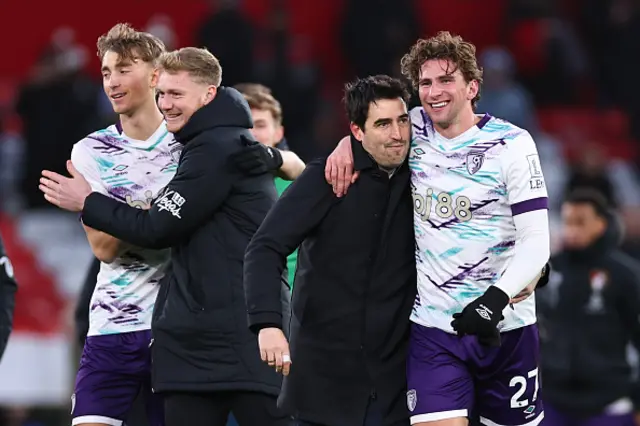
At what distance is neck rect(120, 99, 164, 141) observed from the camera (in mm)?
6668

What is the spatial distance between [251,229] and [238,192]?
0.16 m

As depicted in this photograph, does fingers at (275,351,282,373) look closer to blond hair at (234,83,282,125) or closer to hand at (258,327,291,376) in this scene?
hand at (258,327,291,376)

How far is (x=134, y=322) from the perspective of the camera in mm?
6609

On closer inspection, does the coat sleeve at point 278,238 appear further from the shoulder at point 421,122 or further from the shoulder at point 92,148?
the shoulder at point 92,148

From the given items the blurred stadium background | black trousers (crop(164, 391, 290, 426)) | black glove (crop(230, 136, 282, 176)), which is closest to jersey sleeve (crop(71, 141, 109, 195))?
black glove (crop(230, 136, 282, 176))

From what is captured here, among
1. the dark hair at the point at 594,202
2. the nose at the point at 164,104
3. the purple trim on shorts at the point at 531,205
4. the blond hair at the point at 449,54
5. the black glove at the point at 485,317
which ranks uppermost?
the blond hair at the point at 449,54

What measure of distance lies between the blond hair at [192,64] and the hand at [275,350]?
117 centimetres

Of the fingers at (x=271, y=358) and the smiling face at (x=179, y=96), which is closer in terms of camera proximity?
the fingers at (x=271, y=358)

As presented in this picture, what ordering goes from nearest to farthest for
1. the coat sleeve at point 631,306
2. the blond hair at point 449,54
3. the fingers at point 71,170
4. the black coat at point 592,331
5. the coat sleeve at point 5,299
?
the blond hair at point 449,54 → the fingers at point 71,170 → the coat sleeve at point 5,299 → the coat sleeve at point 631,306 → the black coat at point 592,331

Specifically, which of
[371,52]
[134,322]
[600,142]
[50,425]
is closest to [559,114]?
[600,142]

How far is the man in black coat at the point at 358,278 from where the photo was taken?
20.1ft

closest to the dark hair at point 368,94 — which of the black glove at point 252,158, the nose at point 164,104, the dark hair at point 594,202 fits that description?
the black glove at point 252,158

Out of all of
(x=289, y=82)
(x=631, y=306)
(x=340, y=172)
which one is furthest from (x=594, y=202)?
(x=289, y=82)

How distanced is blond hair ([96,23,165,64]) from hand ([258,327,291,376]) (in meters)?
1.49
